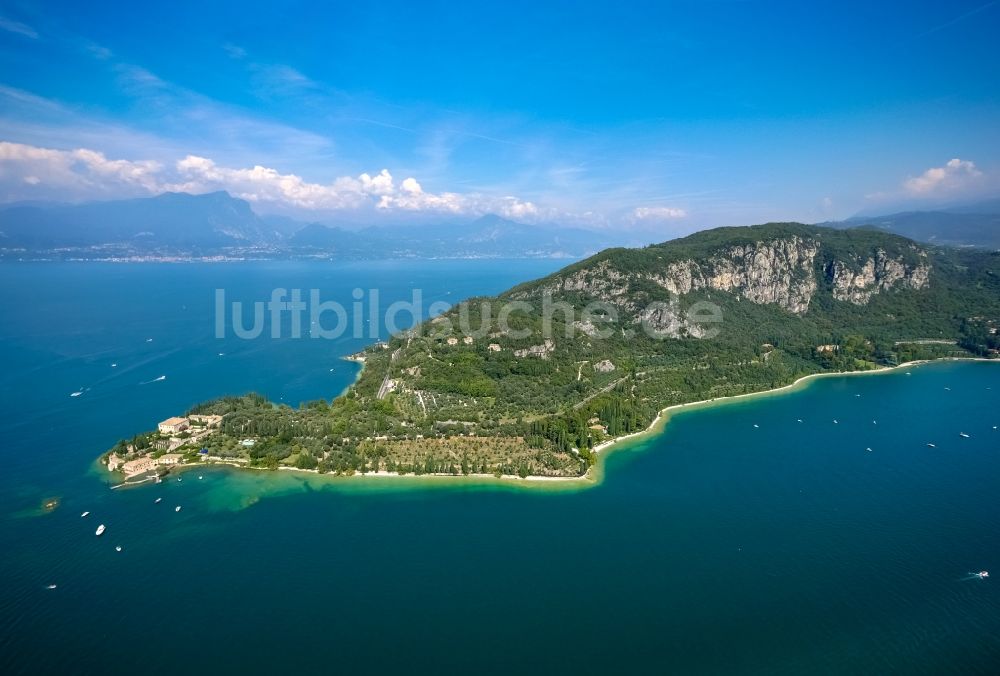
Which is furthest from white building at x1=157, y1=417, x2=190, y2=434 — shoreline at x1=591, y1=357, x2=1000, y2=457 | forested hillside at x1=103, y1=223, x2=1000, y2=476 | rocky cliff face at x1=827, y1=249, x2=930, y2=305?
rocky cliff face at x1=827, y1=249, x2=930, y2=305

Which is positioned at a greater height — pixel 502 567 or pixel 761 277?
pixel 761 277

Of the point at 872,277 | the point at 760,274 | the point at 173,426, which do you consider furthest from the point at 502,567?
the point at 872,277

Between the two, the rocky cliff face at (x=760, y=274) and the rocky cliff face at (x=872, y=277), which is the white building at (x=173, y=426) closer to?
the rocky cliff face at (x=760, y=274)

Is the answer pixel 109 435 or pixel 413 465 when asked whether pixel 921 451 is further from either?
pixel 109 435

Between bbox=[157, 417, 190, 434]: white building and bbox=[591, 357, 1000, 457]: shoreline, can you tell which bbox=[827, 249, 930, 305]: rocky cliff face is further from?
bbox=[157, 417, 190, 434]: white building

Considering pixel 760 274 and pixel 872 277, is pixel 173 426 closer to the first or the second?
pixel 760 274

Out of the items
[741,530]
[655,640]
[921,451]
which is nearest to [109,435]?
[655,640]

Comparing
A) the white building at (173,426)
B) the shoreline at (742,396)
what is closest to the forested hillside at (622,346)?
the shoreline at (742,396)
